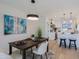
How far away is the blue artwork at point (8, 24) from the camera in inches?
186

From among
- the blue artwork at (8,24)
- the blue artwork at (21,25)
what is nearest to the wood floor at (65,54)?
the blue artwork at (21,25)

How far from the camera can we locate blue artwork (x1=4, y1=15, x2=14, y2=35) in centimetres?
472

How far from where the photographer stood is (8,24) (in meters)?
4.90

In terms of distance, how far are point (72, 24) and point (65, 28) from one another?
3.03 feet

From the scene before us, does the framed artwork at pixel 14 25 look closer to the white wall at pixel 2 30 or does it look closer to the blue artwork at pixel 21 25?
the blue artwork at pixel 21 25

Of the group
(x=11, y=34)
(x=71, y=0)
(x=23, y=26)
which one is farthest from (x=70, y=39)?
(x=11, y=34)

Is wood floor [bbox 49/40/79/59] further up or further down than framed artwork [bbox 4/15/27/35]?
further down

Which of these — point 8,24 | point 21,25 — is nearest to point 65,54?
point 21,25

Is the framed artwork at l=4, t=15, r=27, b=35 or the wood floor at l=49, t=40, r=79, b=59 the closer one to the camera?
the wood floor at l=49, t=40, r=79, b=59

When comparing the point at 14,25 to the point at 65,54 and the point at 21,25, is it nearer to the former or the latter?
the point at 21,25

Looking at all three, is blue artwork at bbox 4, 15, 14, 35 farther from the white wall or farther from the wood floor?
the wood floor

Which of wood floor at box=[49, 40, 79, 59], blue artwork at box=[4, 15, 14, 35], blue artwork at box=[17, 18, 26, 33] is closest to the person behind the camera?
wood floor at box=[49, 40, 79, 59]

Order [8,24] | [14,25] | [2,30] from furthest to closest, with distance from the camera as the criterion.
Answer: [14,25]
[8,24]
[2,30]

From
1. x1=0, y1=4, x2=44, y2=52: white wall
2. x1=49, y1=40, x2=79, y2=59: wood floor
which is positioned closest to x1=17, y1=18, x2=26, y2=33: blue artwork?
x1=0, y1=4, x2=44, y2=52: white wall
